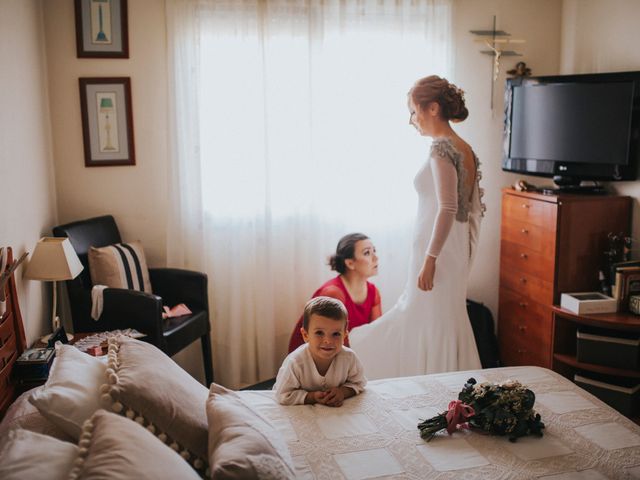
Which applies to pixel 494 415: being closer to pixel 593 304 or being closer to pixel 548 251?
pixel 593 304

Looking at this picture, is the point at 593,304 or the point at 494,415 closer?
the point at 494,415

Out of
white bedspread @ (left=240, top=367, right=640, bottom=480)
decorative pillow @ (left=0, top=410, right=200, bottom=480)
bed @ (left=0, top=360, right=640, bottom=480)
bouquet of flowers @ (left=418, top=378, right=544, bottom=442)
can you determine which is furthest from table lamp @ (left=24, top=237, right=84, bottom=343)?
bouquet of flowers @ (left=418, top=378, right=544, bottom=442)

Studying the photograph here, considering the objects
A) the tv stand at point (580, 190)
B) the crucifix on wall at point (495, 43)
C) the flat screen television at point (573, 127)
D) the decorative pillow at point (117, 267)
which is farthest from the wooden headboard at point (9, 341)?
the crucifix on wall at point (495, 43)

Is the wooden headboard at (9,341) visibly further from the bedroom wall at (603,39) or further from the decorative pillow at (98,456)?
the bedroom wall at (603,39)

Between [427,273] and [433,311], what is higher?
[427,273]

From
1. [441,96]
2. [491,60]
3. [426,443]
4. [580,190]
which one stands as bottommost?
[426,443]

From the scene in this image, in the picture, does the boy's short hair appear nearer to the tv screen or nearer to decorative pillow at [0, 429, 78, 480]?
decorative pillow at [0, 429, 78, 480]

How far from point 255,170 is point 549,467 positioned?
256 cm

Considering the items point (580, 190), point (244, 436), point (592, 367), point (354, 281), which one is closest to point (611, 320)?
point (592, 367)

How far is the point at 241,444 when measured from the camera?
5.08ft

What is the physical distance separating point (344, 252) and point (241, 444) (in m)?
2.03

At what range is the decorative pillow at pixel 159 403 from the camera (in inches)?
65.7

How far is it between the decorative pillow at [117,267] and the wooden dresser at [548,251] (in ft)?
7.43

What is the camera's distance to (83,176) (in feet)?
12.3
